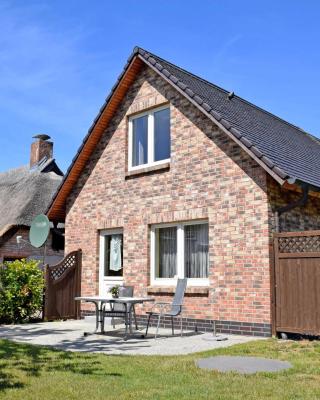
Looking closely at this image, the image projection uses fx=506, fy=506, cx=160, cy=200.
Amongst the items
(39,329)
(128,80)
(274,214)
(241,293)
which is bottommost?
(39,329)

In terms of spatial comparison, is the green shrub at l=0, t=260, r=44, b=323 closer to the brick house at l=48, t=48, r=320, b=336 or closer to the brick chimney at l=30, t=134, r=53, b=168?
the brick house at l=48, t=48, r=320, b=336

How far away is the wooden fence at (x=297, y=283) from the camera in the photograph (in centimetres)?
958

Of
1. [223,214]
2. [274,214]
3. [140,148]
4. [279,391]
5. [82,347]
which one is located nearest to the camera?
[279,391]

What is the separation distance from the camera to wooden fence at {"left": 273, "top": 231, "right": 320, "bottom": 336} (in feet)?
31.4

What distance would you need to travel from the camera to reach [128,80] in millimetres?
14211

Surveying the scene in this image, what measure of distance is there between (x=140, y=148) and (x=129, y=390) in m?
8.98

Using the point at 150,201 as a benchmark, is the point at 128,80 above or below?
above

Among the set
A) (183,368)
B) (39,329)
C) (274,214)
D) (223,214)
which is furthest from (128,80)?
(183,368)

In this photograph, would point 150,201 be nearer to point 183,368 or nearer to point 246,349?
point 246,349

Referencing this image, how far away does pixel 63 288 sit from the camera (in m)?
14.1

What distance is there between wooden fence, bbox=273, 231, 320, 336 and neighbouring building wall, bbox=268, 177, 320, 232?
0.61 metres

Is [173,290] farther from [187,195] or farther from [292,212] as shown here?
[292,212]

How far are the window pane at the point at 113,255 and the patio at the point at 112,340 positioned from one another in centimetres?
199

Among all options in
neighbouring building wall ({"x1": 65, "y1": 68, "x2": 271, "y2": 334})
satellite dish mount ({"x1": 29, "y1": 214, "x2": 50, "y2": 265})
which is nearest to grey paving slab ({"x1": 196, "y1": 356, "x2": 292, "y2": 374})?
neighbouring building wall ({"x1": 65, "y1": 68, "x2": 271, "y2": 334})
